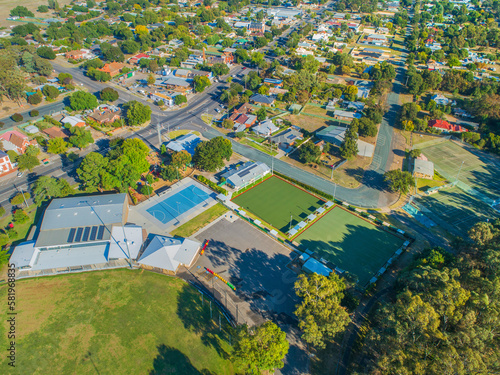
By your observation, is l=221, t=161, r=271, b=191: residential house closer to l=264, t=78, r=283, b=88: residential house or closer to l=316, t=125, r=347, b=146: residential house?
l=316, t=125, r=347, b=146: residential house

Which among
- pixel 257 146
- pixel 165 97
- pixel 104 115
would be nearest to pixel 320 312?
pixel 257 146

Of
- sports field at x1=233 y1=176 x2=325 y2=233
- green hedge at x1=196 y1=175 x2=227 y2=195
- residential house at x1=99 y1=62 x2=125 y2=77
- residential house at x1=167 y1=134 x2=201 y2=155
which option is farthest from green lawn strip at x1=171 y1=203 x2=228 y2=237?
residential house at x1=99 y1=62 x2=125 y2=77

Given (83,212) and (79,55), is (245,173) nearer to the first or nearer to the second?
(83,212)

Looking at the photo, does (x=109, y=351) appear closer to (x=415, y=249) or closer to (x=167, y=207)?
(x=167, y=207)

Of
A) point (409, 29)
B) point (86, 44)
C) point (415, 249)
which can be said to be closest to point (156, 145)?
point (415, 249)

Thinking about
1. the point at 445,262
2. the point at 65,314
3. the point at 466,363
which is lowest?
the point at 65,314

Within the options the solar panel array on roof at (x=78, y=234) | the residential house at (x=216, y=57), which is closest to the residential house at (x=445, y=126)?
the residential house at (x=216, y=57)

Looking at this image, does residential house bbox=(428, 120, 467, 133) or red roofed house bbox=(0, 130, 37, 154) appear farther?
residential house bbox=(428, 120, 467, 133)
